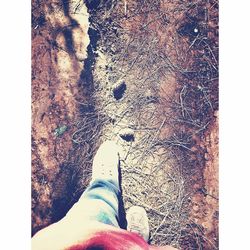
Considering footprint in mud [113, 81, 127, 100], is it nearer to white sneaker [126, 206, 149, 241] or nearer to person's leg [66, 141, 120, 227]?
person's leg [66, 141, 120, 227]

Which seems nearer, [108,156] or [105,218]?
[105,218]

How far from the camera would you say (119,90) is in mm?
1794

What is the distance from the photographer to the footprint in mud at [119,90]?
1.79 meters

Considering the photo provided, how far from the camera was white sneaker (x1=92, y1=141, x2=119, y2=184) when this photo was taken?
1.77 m

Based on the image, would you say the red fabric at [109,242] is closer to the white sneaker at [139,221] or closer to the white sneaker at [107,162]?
the white sneaker at [139,221]

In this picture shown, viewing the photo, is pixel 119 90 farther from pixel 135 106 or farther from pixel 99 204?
pixel 99 204

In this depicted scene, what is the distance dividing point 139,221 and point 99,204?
0.78 feet

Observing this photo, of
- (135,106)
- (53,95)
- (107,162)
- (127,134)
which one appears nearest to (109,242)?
(107,162)

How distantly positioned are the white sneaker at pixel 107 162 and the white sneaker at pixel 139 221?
169 mm

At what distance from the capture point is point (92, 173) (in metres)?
1.81

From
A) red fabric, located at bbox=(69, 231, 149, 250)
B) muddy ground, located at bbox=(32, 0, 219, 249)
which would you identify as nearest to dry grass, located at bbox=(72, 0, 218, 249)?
muddy ground, located at bbox=(32, 0, 219, 249)

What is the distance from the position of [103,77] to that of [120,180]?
0.52 meters

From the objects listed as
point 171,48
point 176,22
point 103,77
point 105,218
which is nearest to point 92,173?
point 105,218
